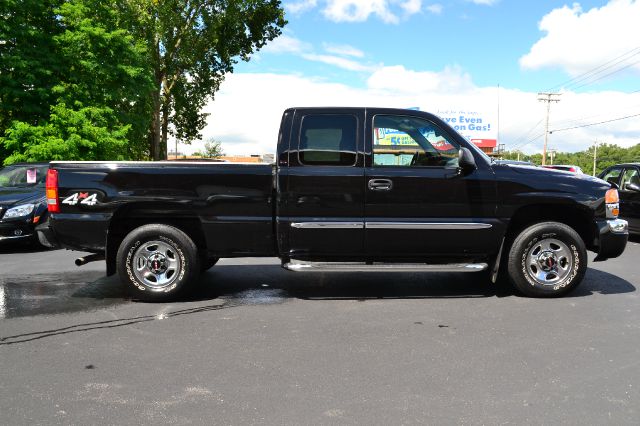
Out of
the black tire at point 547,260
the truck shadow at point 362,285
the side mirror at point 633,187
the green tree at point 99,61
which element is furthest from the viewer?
the green tree at point 99,61

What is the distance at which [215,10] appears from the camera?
3200 cm

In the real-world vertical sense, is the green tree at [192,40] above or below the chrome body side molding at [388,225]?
above

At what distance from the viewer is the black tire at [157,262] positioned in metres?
5.52

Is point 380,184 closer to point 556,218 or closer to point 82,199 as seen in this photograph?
point 556,218

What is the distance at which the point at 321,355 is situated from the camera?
3979mm

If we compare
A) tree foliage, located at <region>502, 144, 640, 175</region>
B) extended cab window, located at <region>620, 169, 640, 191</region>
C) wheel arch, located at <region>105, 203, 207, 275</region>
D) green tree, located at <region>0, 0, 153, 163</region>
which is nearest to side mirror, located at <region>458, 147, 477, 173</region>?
wheel arch, located at <region>105, 203, 207, 275</region>

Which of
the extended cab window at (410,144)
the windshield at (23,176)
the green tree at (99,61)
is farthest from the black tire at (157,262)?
the green tree at (99,61)

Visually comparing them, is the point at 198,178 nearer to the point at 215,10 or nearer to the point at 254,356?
the point at 254,356

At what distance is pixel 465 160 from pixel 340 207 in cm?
137

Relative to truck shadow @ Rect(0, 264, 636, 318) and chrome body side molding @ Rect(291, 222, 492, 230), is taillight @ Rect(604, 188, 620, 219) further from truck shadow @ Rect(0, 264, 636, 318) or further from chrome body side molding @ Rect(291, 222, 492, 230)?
chrome body side molding @ Rect(291, 222, 492, 230)

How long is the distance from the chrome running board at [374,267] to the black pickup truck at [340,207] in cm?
2

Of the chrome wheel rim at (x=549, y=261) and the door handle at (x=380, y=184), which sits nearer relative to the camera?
the door handle at (x=380, y=184)

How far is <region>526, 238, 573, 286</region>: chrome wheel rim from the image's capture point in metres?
5.69

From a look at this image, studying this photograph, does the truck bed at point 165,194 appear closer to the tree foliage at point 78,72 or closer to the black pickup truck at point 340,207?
the black pickup truck at point 340,207
